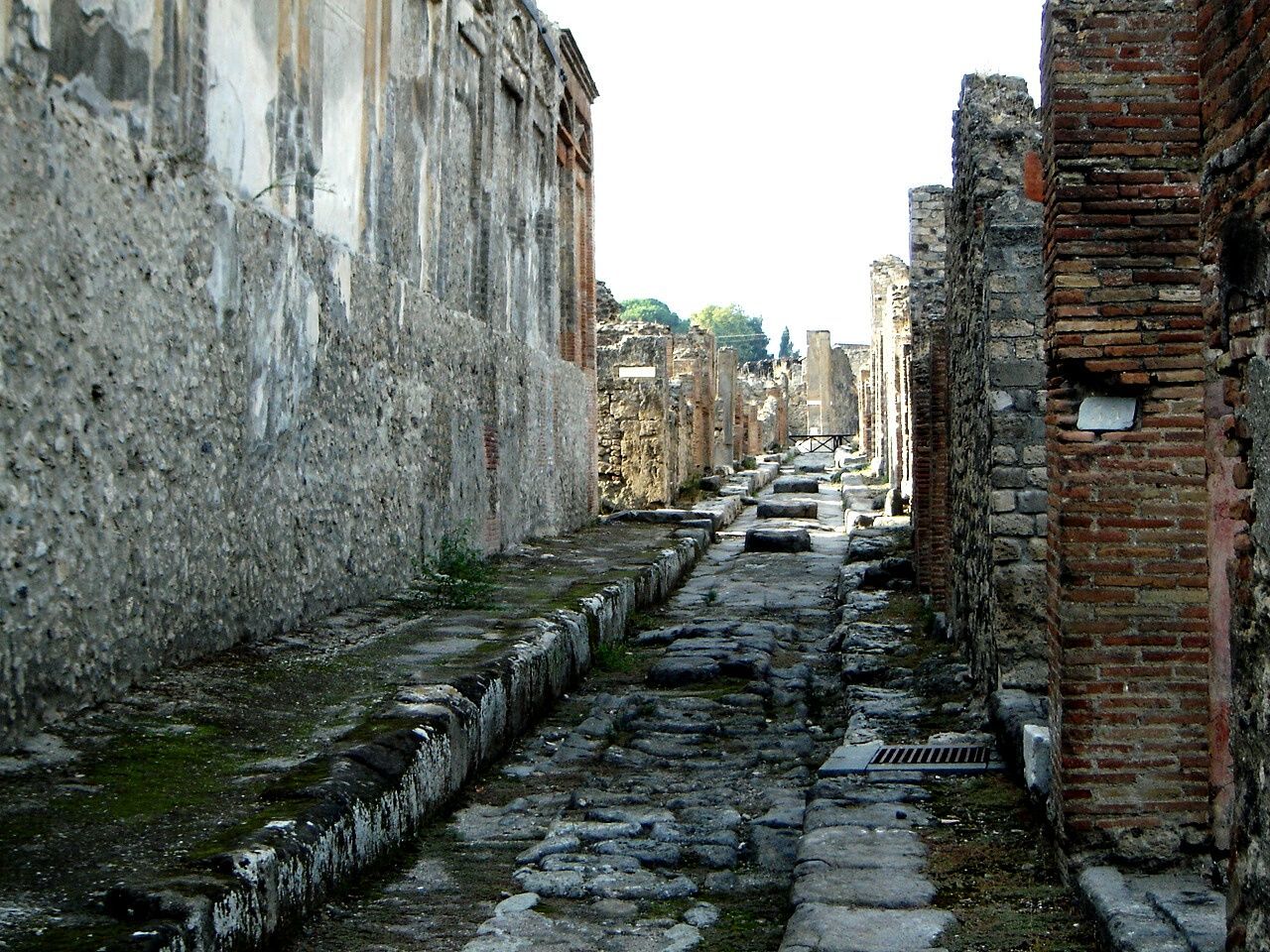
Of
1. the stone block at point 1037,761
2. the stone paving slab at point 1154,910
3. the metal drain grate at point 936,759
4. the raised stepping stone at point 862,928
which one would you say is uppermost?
the stone block at point 1037,761

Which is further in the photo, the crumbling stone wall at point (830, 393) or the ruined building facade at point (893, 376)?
the crumbling stone wall at point (830, 393)

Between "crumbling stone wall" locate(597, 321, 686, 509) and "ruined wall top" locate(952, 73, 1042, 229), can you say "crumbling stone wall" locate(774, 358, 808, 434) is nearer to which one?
"crumbling stone wall" locate(597, 321, 686, 509)

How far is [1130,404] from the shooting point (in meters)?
4.47

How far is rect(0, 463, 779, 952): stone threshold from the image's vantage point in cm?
342

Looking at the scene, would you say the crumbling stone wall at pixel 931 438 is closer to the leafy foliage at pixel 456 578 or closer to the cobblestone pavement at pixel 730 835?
the cobblestone pavement at pixel 730 835

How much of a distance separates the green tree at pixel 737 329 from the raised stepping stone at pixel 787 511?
299 ft

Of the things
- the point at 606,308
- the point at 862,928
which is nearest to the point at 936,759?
the point at 862,928

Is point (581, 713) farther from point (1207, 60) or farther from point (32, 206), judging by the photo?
point (1207, 60)

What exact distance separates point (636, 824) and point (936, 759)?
4.15ft

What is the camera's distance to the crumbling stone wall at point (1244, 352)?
256 centimetres

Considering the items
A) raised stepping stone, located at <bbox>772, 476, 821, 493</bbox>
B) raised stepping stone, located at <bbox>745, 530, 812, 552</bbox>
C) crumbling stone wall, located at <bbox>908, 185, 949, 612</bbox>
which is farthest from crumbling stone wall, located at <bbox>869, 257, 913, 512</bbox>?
raised stepping stone, located at <bbox>745, 530, 812, 552</bbox>

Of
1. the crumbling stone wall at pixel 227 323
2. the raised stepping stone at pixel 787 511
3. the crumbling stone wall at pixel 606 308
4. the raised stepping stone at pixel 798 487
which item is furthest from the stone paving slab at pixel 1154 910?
the crumbling stone wall at pixel 606 308

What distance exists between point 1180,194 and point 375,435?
5995mm

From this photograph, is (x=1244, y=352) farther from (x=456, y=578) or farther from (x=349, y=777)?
(x=456, y=578)
